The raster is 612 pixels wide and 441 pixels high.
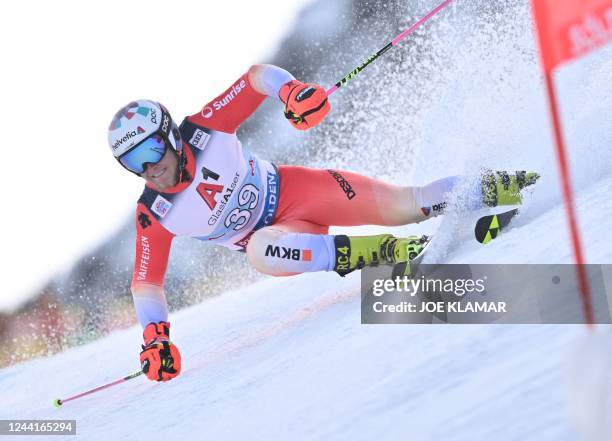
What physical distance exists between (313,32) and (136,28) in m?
1.48

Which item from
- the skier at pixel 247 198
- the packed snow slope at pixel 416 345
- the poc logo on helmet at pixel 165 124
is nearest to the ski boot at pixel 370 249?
the skier at pixel 247 198

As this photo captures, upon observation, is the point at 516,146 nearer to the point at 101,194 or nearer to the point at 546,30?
the point at 546,30

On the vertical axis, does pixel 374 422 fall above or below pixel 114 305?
below

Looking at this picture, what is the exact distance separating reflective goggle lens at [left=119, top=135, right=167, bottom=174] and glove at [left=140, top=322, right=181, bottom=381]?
0.61 m

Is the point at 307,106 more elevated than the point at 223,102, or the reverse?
the point at 223,102

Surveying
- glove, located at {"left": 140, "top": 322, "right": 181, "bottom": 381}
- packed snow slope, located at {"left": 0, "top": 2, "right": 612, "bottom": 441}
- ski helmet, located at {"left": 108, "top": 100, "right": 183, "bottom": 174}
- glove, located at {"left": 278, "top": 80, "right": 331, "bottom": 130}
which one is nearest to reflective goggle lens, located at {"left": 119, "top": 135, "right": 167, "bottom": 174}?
ski helmet, located at {"left": 108, "top": 100, "right": 183, "bottom": 174}

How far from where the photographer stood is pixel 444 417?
→ 149 cm

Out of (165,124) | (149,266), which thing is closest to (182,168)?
(165,124)

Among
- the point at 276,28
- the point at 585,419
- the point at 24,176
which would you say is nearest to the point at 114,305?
the point at 24,176

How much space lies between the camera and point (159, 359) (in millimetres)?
2709

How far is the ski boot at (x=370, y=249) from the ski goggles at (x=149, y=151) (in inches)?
26.0
